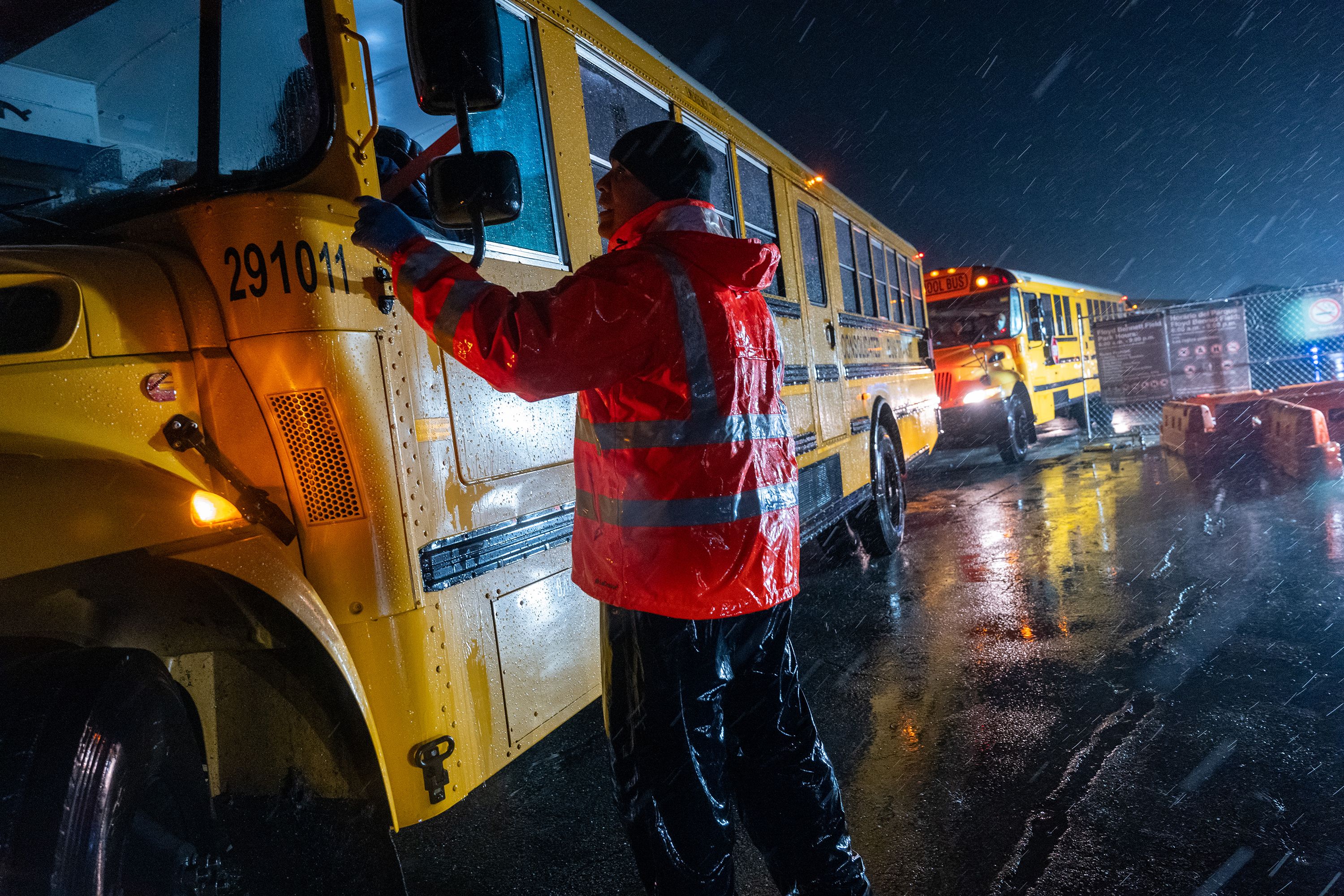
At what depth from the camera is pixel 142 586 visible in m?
1.70

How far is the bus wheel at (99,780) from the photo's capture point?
50.4 inches

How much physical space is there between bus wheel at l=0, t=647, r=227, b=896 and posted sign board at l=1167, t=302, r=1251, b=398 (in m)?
11.4

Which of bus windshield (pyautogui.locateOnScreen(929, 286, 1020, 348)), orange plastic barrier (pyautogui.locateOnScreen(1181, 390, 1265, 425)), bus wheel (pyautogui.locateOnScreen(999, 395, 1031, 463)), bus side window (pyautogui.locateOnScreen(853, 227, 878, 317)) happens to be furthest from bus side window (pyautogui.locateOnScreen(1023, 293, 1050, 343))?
bus side window (pyautogui.locateOnScreen(853, 227, 878, 317))

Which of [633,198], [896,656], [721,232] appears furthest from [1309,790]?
[633,198]

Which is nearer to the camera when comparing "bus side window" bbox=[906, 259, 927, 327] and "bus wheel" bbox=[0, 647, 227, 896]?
"bus wheel" bbox=[0, 647, 227, 896]

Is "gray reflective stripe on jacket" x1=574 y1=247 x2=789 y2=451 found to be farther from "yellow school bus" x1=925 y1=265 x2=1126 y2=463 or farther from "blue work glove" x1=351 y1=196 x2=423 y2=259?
"yellow school bus" x1=925 y1=265 x2=1126 y2=463

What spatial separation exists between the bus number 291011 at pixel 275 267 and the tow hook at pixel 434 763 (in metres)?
1.00

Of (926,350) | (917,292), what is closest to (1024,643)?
(926,350)

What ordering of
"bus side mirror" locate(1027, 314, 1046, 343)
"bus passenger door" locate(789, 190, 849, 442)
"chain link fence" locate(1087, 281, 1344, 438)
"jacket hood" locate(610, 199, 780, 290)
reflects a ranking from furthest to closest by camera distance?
"bus side mirror" locate(1027, 314, 1046, 343) → "chain link fence" locate(1087, 281, 1344, 438) → "bus passenger door" locate(789, 190, 849, 442) → "jacket hood" locate(610, 199, 780, 290)

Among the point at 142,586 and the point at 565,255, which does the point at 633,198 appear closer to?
the point at 565,255

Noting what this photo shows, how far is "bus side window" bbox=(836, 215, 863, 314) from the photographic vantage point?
5.53 metres

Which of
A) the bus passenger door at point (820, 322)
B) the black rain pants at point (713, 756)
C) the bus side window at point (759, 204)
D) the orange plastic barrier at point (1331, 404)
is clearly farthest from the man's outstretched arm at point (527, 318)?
the orange plastic barrier at point (1331, 404)

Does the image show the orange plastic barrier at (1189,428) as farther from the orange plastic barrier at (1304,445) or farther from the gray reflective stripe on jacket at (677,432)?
the gray reflective stripe on jacket at (677,432)

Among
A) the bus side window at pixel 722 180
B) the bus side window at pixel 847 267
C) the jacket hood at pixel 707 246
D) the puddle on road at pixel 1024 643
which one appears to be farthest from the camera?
the bus side window at pixel 847 267
